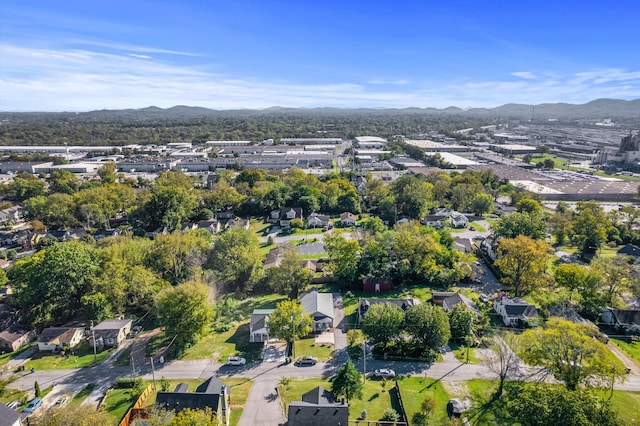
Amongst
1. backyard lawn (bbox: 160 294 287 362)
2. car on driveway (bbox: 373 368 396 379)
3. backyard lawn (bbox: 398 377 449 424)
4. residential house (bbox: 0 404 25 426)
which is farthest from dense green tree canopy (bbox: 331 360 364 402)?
residential house (bbox: 0 404 25 426)

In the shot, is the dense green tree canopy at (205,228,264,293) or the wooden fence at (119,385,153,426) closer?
the wooden fence at (119,385,153,426)

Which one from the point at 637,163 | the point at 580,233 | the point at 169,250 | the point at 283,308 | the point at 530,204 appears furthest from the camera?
the point at 637,163

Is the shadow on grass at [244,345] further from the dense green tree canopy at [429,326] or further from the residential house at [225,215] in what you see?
the residential house at [225,215]

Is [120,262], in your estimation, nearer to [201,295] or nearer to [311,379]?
[201,295]

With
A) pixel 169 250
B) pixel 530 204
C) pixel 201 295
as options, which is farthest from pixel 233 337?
pixel 530 204

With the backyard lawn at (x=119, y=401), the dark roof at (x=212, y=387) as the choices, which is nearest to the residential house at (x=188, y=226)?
the backyard lawn at (x=119, y=401)

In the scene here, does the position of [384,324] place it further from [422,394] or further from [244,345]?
[244,345]

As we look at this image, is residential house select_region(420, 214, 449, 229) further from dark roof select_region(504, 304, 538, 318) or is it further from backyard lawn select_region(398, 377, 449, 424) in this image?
backyard lawn select_region(398, 377, 449, 424)
